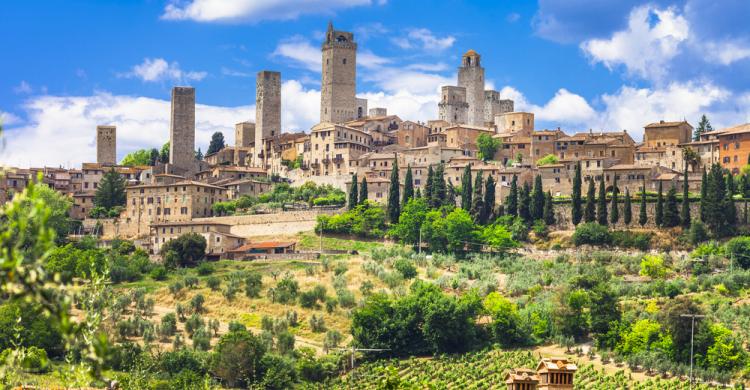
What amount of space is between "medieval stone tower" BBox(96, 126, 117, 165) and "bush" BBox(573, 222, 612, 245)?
51.9 m

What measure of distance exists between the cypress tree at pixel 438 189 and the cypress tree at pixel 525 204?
637 centimetres

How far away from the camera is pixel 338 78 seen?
112 m

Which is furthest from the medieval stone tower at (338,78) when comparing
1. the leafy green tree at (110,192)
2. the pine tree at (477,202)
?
the pine tree at (477,202)

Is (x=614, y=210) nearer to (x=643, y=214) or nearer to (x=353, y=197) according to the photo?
(x=643, y=214)

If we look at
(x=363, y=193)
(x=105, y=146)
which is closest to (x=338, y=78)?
(x=105, y=146)

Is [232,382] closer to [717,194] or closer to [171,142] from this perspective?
[717,194]

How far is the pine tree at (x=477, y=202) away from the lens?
261 feet

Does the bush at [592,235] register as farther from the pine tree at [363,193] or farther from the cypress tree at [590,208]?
the pine tree at [363,193]

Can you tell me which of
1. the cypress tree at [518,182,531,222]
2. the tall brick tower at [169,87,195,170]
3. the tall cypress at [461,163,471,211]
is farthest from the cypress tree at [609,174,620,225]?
the tall brick tower at [169,87,195,170]

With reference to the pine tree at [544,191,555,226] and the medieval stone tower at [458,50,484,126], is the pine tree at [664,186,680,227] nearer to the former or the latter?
the pine tree at [544,191,555,226]

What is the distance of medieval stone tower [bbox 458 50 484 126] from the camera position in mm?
118188

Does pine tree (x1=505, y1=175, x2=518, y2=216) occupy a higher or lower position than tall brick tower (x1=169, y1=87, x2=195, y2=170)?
lower

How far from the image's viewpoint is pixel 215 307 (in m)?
66.1

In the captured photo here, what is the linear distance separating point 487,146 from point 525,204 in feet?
64.0
